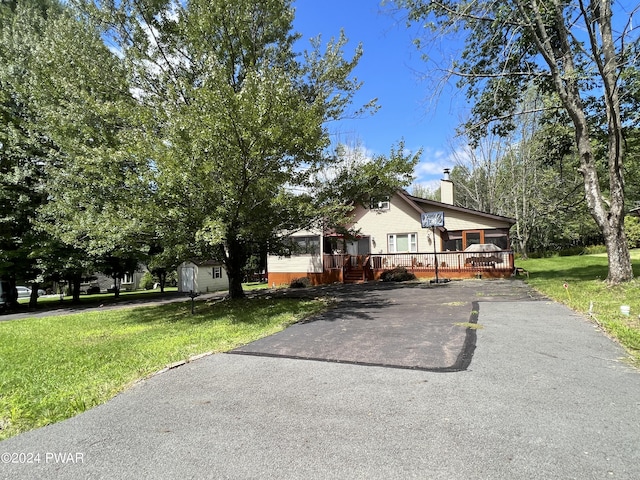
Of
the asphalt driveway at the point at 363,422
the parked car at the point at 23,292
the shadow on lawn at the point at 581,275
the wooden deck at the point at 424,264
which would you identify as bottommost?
the parked car at the point at 23,292

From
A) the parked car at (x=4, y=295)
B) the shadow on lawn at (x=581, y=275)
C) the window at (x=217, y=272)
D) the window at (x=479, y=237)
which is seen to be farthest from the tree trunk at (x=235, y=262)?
the window at (x=217, y=272)

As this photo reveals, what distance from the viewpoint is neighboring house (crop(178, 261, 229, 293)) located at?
87.3 ft

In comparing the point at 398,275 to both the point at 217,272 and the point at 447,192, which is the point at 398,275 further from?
the point at 217,272

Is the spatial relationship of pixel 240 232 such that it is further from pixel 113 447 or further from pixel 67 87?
pixel 113 447

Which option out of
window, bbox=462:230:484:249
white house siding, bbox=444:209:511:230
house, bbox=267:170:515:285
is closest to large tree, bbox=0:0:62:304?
house, bbox=267:170:515:285

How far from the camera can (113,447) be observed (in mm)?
2922

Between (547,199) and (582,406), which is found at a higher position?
(547,199)

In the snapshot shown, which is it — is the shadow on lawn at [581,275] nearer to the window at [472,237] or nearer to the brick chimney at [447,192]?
the window at [472,237]

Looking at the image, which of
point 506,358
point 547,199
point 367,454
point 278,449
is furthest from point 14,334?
Answer: point 547,199

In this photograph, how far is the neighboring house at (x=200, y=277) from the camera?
1048 inches

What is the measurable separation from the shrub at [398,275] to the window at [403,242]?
2.17 meters

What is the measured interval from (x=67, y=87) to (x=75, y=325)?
6.31 metres

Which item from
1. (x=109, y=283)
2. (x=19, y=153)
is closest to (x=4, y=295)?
(x=19, y=153)

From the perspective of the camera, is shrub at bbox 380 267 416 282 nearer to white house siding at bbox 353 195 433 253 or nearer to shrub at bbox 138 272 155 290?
white house siding at bbox 353 195 433 253
